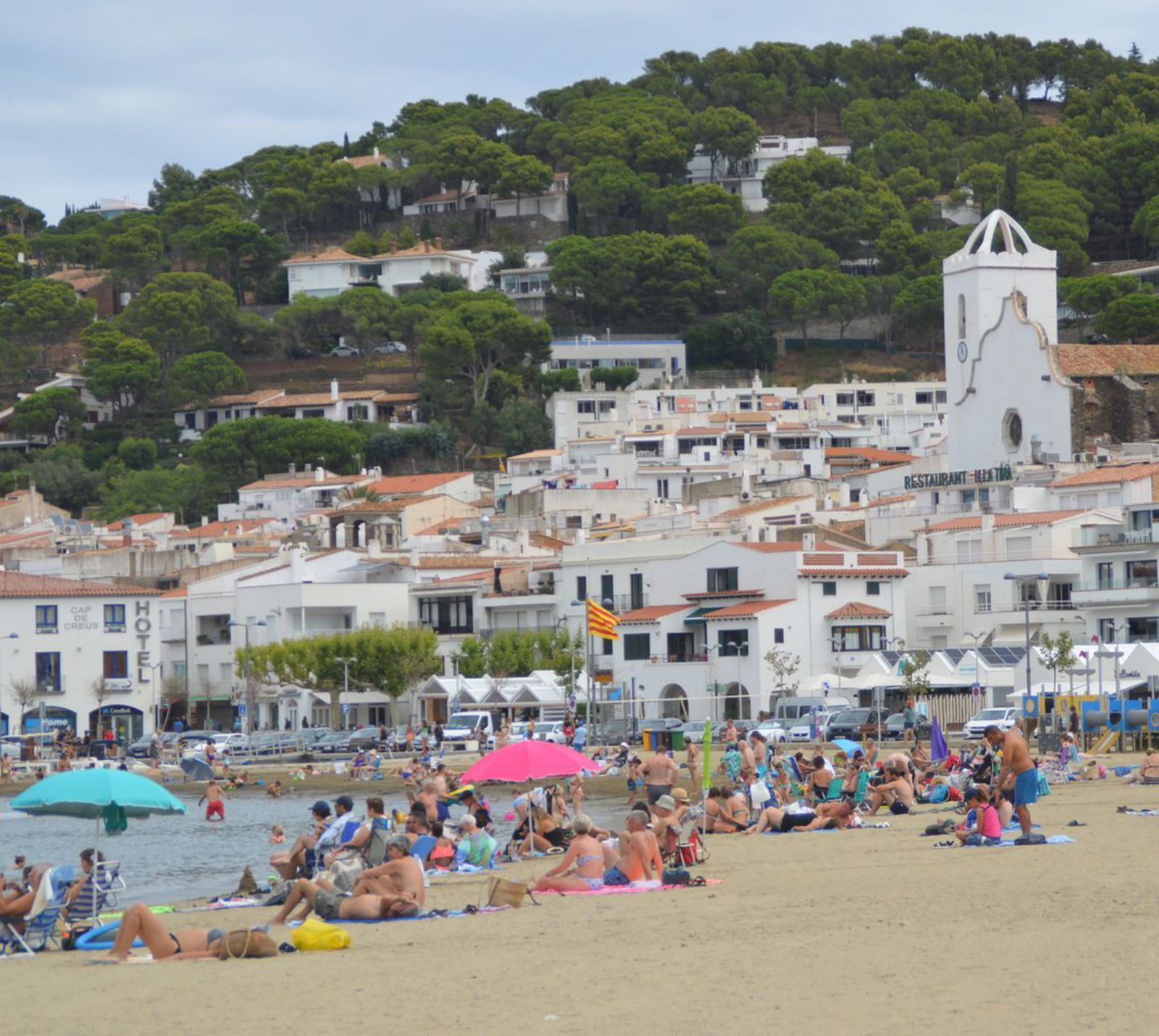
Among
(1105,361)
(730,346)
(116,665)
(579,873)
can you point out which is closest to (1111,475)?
(1105,361)

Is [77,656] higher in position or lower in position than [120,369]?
lower

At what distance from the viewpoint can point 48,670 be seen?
61.7 m

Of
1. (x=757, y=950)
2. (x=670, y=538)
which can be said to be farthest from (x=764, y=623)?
(x=757, y=950)

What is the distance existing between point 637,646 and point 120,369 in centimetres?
6541

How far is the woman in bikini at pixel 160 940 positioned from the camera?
16156 millimetres

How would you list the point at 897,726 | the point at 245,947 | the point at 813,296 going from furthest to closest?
the point at 813,296 < the point at 897,726 < the point at 245,947

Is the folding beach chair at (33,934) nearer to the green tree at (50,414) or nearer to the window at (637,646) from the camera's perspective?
the window at (637,646)

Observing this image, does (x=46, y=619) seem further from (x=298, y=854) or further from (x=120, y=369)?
(x=120, y=369)

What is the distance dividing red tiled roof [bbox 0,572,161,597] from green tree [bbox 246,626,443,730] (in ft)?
13.6

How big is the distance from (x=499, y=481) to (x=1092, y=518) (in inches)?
1536

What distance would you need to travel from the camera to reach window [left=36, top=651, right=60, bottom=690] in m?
61.6

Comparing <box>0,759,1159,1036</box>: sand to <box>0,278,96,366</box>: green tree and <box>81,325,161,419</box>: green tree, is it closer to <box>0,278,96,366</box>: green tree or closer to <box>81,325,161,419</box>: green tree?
<box>81,325,161,419</box>: green tree

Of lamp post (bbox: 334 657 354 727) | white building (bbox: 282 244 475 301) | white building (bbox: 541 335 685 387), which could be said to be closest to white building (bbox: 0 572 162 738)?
lamp post (bbox: 334 657 354 727)

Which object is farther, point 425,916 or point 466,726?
point 466,726
